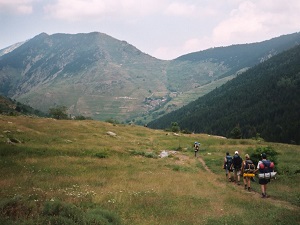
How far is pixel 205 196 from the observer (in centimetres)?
2111

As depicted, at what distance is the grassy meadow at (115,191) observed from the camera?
42.1 ft

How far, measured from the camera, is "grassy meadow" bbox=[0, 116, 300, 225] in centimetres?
1282

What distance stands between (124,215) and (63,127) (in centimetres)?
3801

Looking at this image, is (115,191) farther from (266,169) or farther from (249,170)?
(249,170)

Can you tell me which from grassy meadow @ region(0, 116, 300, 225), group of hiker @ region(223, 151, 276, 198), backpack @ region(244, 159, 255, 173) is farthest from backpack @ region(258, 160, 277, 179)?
backpack @ region(244, 159, 255, 173)

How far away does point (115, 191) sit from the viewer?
19984mm

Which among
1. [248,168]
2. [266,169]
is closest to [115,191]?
[266,169]

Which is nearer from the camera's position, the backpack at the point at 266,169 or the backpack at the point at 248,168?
the backpack at the point at 266,169

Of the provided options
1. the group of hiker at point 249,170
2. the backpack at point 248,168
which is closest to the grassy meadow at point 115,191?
the group of hiker at point 249,170

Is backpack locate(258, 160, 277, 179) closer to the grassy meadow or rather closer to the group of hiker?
the group of hiker

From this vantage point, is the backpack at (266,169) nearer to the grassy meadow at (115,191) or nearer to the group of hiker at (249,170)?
the group of hiker at (249,170)

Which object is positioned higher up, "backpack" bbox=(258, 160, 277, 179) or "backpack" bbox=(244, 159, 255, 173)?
"backpack" bbox=(258, 160, 277, 179)

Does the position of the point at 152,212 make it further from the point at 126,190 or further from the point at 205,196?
the point at 205,196

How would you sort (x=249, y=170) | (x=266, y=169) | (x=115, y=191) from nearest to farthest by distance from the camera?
(x=115, y=191) < (x=266, y=169) < (x=249, y=170)
